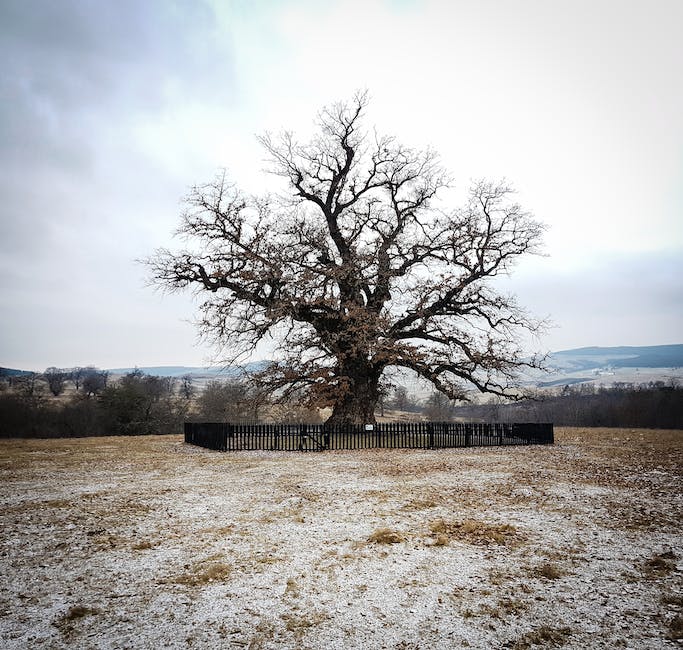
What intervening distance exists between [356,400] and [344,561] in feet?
53.4

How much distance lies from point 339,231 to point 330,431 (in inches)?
422

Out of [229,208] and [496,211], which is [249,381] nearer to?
[229,208]

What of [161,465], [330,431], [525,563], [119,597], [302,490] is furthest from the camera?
[330,431]

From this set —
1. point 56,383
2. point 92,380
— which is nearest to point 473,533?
point 92,380

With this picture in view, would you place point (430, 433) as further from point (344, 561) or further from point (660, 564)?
point (344, 561)

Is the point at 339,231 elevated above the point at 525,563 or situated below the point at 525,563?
above

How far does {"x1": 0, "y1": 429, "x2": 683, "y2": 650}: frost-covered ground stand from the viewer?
375cm

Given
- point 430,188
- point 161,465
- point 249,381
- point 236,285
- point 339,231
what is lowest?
point 161,465

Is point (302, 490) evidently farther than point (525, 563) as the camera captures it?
Yes

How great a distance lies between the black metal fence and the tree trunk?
2.31 m

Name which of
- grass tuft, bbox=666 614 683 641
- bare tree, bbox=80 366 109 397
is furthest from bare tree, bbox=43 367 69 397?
grass tuft, bbox=666 614 683 641

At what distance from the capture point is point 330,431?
18.0m

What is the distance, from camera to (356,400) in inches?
846

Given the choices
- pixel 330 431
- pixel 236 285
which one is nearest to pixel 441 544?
pixel 330 431
